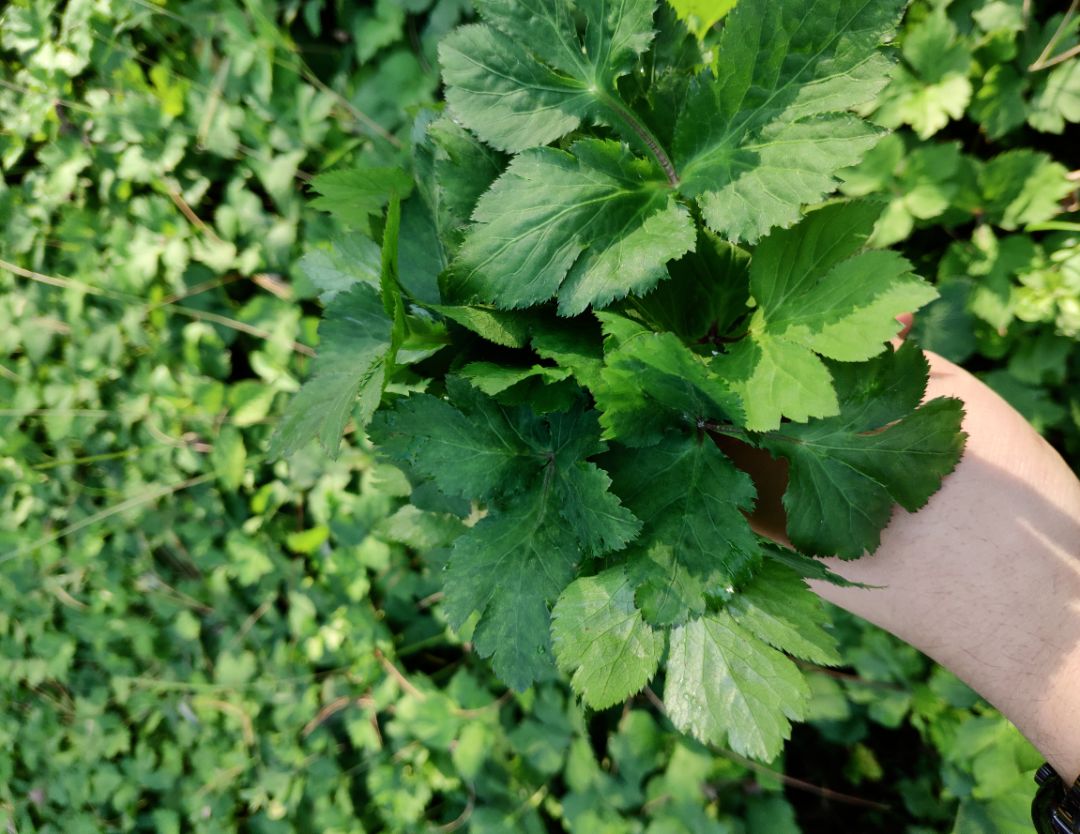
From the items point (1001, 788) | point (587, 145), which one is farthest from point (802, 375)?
point (1001, 788)

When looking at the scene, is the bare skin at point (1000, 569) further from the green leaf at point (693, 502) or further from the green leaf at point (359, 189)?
the green leaf at point (359, 189)

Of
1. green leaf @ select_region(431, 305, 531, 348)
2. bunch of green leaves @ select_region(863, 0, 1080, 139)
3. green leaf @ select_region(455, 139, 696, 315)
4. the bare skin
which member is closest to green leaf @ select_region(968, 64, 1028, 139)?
bunch of green leaves @ select_region(863, 0, 1080, 139)

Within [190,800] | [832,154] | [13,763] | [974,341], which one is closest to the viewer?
[832,154]

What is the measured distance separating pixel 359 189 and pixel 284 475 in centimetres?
110

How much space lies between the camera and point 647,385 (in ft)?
1.78

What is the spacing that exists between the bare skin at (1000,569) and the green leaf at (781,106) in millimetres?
332

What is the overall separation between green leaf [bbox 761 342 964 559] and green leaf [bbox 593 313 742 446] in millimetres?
127

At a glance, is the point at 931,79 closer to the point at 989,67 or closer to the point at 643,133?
the point at 989,67

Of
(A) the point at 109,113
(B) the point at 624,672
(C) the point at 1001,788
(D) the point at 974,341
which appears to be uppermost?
(D) the point at 974,341

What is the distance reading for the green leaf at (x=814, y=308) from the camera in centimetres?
52

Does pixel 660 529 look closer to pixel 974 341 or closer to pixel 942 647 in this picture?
pixel 942 647

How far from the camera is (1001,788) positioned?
938 mm

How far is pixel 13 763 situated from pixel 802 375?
104 inches

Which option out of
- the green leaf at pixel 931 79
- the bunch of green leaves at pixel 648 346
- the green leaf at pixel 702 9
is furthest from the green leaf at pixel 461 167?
the green leaf at pixel 931 79
